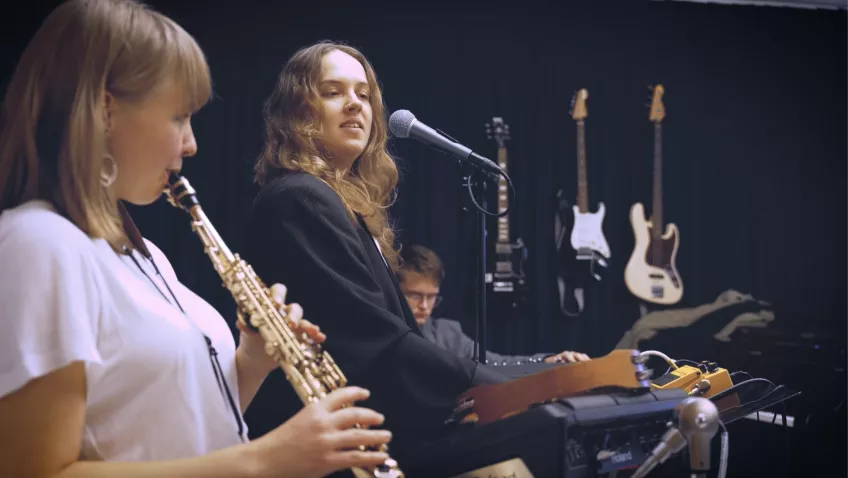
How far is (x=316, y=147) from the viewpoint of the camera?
1813 mm

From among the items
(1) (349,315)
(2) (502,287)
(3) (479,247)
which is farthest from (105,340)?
(2) (502,287)

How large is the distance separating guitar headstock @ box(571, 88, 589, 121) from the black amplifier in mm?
1549

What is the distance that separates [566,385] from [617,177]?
1631 mm

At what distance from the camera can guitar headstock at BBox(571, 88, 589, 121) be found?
266 centimetres

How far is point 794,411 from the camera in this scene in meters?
2.40

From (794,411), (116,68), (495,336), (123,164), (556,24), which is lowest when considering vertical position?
(794,411)

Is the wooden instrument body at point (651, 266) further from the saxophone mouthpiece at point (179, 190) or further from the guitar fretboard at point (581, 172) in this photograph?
the saxophone mouthpiece at point (179, 190)

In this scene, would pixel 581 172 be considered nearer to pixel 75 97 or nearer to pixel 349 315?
pixel 349 315

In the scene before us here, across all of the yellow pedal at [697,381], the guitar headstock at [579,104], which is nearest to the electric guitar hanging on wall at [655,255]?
the guitar headstock at [579,104]

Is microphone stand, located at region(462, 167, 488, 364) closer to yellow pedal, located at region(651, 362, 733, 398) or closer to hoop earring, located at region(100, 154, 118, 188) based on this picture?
yellow pedal, located at region(651, 362, 733, 398)

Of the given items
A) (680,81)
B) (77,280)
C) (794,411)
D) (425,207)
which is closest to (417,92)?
(425,207)

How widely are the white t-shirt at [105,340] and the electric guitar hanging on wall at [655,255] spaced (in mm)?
1954

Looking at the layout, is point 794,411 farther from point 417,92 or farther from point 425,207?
point 417,92

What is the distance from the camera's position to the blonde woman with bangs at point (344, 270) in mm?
1578
